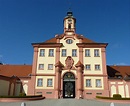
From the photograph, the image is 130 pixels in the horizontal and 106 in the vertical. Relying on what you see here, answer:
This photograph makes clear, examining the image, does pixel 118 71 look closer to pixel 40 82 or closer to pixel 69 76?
pixel 69 76

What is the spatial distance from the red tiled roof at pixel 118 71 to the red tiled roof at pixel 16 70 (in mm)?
20014

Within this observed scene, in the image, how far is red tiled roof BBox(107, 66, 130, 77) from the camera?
119 feet

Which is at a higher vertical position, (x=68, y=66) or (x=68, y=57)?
(x=68, y=57)

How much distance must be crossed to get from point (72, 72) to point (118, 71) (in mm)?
12669

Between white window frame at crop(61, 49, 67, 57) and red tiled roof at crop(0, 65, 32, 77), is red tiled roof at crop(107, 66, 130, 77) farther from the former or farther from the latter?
red tiled roof at crop(0, 65, 32, 77)

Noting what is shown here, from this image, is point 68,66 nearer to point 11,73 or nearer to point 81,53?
point 81,53

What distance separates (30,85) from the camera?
33062mm

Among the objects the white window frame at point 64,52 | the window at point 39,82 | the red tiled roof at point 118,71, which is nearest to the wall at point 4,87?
the window at point 39,82

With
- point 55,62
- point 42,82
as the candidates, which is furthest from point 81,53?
point 42,82

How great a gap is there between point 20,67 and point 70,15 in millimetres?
20420

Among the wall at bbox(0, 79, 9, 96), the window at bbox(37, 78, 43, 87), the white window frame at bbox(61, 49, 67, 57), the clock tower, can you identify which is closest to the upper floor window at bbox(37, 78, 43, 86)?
the window at bbox(37, 78, 43, 87)

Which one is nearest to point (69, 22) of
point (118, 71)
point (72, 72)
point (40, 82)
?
point (72, 72)

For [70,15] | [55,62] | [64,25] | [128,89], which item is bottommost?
[128,89]

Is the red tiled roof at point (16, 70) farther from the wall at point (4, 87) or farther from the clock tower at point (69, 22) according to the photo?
the clock tower at point (69, 22)
